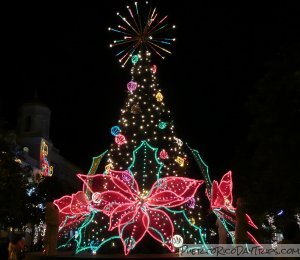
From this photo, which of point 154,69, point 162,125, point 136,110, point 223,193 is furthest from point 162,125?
point 223,193

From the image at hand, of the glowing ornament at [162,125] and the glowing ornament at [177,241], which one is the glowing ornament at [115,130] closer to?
the glowing ornament at [162,125]

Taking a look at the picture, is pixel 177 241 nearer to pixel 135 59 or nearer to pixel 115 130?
pixel 115 130

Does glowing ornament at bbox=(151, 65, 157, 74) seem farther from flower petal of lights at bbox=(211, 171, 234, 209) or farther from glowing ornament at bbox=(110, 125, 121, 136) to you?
flower petal of lights at bbox=(211, 171, 234, 209)

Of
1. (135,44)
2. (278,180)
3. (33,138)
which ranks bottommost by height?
(278,180)

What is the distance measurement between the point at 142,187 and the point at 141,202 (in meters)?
3.97

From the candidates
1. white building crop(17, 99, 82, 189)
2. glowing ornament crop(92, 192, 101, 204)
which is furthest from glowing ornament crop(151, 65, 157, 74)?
white building crop(17, 99, 82, 189)

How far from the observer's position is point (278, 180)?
40.9 ft

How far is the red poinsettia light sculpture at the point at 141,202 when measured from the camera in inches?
747

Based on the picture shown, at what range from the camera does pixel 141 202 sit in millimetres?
19172

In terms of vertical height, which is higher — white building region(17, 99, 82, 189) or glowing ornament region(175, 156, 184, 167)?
white building region(17, 99, 82, 189)

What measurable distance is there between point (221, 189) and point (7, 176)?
10.4 meters

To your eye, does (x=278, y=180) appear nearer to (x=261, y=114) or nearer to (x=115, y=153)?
(x=261, y=114)

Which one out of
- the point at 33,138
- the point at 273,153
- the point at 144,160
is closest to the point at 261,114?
the point at 273,153

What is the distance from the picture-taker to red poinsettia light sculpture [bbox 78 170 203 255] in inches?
747
